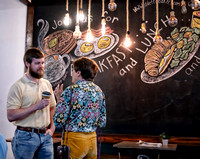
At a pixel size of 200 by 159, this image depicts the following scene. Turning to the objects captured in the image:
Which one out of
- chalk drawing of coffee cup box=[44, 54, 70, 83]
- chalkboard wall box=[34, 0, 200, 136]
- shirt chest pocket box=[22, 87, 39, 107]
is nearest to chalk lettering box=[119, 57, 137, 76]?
chalkboard wall box=[34, 0, 200, 136]

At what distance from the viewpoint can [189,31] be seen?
4629 millimetres

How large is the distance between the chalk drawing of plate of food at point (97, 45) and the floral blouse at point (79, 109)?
8.02 feet

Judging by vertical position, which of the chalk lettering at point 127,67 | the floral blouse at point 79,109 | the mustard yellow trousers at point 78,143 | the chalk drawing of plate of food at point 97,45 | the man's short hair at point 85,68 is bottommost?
the mustard yellow trousers at point 78,143

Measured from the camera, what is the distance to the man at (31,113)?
2490mm

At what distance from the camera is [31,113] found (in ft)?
8.39

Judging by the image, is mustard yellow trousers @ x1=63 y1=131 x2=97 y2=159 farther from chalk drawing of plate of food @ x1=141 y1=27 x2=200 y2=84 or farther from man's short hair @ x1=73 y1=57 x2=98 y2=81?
chalk drawing of plate of food @ x1=141 y1=27 x2=200 y2=84

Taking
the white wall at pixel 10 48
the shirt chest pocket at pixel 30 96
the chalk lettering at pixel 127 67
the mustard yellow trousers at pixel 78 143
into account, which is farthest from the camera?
the white wall at pixel 10 48

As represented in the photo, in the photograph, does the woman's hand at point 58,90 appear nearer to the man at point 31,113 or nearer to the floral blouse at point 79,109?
the man at point 31,113

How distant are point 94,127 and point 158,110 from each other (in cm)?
228

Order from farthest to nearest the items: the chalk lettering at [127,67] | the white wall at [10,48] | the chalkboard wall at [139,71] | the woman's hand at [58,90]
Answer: the woman's hand at [58,90] < the white wall at [10,48] < the chalk lettering at [127,67] < the chalkboard wall at [139,71]

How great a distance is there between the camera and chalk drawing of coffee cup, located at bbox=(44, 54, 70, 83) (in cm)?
511

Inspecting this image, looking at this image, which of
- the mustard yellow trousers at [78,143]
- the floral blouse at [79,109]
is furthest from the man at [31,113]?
the mustard yellow trousers at [78,143]

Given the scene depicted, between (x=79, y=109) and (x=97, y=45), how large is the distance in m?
2.68

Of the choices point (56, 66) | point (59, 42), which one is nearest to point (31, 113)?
point (56, 66)
